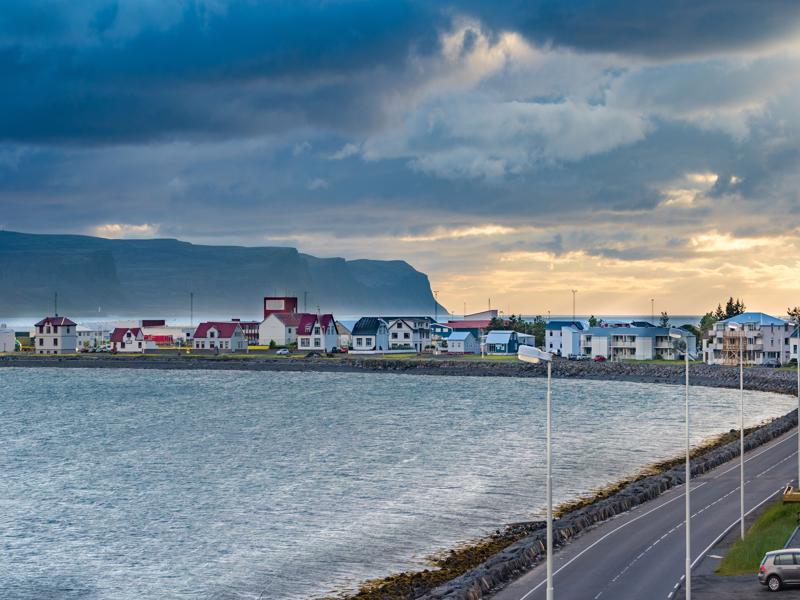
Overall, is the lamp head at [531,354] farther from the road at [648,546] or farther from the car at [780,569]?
the car at [780,569]

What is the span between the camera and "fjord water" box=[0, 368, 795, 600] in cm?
4628

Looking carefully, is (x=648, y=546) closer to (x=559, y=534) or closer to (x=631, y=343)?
(x=559, y=534)

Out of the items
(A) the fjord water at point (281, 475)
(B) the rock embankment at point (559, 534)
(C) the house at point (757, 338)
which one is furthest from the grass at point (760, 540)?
(C) the house at point (757, 338)

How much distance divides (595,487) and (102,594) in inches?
1358

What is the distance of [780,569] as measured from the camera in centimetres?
3553

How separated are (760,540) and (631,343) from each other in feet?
499

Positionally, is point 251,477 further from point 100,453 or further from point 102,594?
point 102,594

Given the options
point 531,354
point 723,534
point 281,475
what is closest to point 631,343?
point 281,475

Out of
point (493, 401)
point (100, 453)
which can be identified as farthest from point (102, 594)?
point (493, 401)

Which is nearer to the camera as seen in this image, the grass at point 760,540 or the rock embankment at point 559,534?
the rock embankment at point 559,534

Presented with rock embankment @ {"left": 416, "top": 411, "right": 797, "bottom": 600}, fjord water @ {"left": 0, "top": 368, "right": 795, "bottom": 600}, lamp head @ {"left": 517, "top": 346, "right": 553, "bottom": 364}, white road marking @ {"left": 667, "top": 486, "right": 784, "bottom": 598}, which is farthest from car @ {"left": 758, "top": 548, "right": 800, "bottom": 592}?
lamp head @ {"left": 517, "top": 346, "right": 553, "bottom": 364}

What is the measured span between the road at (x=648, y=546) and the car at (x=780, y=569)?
3.27 metres

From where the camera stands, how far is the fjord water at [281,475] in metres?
46.3

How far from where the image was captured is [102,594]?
4191cm
